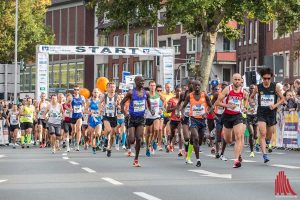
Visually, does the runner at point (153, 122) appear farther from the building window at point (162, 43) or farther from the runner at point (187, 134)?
the building window at point (162, 43)

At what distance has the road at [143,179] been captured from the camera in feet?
48.0

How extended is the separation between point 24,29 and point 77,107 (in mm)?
51625

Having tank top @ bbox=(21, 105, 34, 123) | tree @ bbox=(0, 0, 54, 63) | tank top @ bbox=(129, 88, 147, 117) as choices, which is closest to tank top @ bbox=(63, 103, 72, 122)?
tank top @ bbox=(21, 105, 34, 123)

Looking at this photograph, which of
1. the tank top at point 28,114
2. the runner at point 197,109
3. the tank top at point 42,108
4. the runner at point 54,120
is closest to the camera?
the runner at point 197,109

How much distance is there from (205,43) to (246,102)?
71.6 ft

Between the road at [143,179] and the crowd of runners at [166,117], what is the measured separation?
65 cm

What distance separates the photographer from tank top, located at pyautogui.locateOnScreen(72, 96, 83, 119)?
108ft

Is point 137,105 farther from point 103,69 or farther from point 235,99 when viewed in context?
point 103,69

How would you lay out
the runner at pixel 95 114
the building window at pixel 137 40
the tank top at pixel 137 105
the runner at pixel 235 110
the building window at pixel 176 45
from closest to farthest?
the runner at pixel 235 110 → the tank top at pixel 137 105 → the runner at pixel 95 114 → the building window at pixel 176 45 → the building window at pixel 137 40

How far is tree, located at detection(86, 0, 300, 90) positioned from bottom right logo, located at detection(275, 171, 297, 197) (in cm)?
3425

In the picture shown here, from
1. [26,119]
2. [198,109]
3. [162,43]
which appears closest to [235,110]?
[198,109]

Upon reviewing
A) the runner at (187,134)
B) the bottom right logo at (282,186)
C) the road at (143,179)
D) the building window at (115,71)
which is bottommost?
the road at (143,179)

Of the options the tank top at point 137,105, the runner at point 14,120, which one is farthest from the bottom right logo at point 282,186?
the runner at point 14,120

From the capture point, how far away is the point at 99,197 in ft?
46.8
